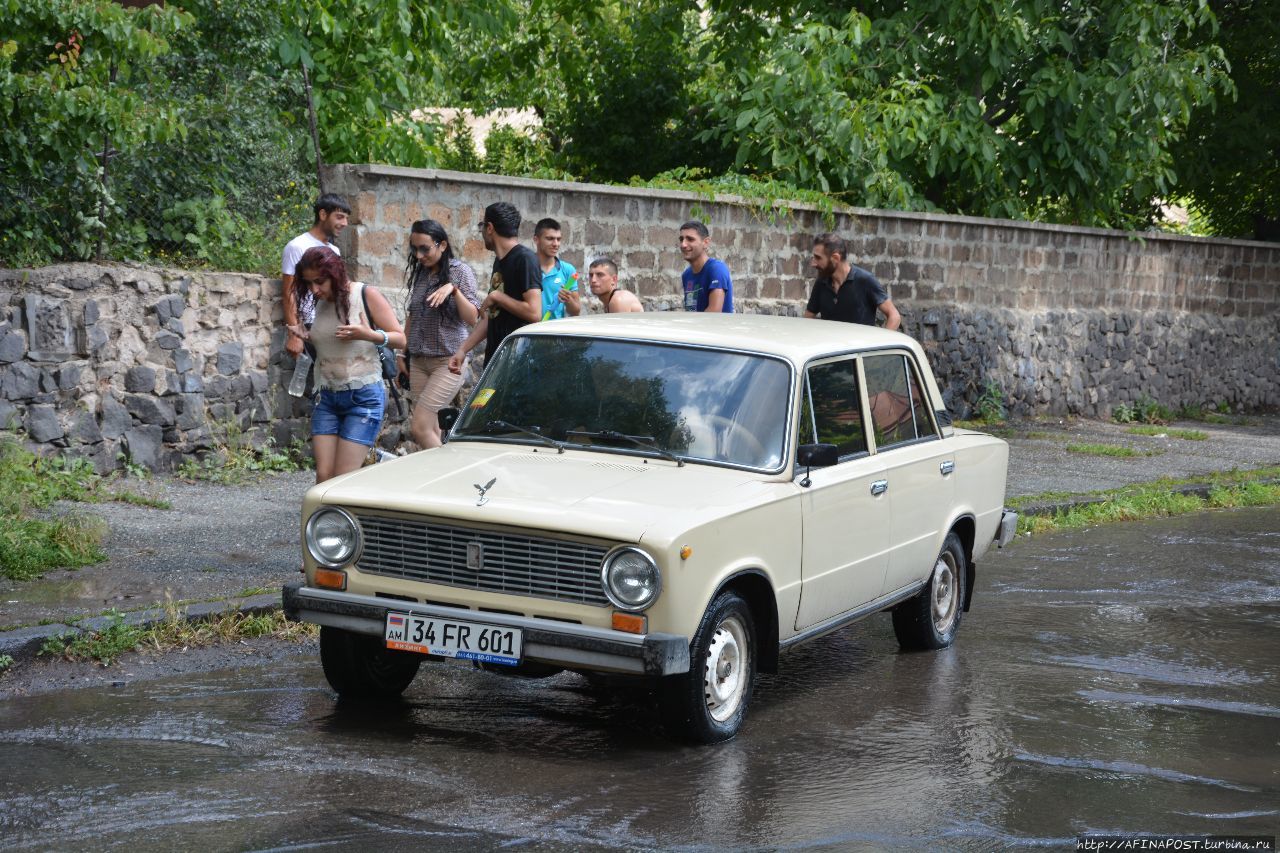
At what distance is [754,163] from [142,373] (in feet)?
32.6

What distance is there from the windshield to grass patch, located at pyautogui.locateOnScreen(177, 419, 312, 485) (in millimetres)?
4791

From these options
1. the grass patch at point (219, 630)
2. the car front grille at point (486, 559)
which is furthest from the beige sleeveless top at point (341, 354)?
the car front grille at point (486, 559)

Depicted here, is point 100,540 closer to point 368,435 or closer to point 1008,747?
point 368,435

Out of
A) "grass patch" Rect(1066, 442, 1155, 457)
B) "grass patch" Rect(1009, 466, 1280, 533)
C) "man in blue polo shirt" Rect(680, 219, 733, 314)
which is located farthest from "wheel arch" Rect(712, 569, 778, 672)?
"grass patch" Rect(1066, 442, 1155, 457)

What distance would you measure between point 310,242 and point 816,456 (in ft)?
18.9

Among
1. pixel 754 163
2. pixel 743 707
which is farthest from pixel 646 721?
pixel 754 163

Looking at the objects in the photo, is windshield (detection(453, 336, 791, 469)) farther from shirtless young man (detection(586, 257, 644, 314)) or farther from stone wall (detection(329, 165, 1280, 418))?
stone wall (detection(329, 165, 1280, 418))

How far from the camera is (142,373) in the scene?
11.2 meters

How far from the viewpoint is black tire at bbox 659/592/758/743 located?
Result: 5.89 m

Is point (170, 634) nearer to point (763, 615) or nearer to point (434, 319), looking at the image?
point (763, 615)

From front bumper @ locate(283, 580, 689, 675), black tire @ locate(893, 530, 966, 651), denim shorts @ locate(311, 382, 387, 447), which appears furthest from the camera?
denim shorts @ locate(311, 382, 387, 447)

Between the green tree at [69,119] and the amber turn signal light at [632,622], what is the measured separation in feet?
21.9

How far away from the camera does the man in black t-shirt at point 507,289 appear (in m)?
9.56

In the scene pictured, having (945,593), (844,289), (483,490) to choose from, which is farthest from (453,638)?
(844,289)
